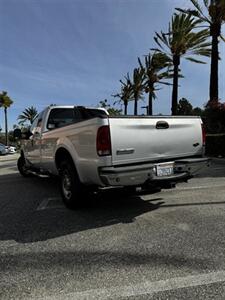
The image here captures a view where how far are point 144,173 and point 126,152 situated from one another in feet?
1.40

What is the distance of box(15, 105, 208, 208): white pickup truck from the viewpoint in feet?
18.6

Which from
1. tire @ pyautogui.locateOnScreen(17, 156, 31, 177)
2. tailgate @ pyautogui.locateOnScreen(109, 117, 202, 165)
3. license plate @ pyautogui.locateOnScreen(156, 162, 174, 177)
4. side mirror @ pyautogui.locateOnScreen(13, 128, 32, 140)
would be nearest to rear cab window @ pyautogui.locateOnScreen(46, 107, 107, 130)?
side mirror @ pyautogui.locateOnScreen(13, 128, 32, 140)

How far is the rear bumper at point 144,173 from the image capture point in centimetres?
566

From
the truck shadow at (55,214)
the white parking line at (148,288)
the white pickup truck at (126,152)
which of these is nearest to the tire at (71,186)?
the white pickup truck at (126,152)

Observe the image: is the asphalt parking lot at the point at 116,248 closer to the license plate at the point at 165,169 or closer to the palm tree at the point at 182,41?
the license plate at the point at 165,169

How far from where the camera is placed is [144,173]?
5.89 metres

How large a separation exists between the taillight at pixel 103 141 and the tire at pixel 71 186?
0.98 meters

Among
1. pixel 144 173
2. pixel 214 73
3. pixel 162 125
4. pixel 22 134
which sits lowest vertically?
pixel 144 173

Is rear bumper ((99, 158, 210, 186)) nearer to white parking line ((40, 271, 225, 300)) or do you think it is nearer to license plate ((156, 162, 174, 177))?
license plate ((156, 162, 174, 177))

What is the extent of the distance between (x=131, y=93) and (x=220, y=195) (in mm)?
46950

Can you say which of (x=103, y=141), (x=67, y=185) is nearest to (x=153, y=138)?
(x=103, y=141)

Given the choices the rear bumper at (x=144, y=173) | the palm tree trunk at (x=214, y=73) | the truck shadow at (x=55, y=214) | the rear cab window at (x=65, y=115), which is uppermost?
the palm tree trunk at (x=214, y=73)

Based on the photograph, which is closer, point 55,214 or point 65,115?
point 55,214

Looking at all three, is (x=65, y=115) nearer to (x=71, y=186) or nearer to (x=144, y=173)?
(x=71, y=186)
